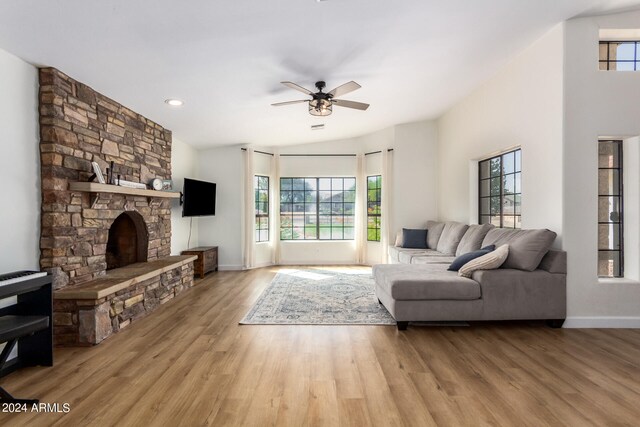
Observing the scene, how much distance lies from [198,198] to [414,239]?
3.95 meters

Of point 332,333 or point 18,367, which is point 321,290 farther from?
point 18,367

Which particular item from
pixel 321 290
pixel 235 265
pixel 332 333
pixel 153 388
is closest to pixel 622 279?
pixel 332 333

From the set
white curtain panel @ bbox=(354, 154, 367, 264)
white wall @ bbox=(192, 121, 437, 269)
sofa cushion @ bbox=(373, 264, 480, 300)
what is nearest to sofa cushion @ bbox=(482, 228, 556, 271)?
sofa cushion @ bbox=(373, 264, 480, 300)

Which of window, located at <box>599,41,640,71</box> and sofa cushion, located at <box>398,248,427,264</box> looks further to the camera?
sofa cushion, located at <box>398,248,427,264</box>

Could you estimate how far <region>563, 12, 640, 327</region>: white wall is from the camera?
11.1 feet

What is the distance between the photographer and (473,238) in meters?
4.64

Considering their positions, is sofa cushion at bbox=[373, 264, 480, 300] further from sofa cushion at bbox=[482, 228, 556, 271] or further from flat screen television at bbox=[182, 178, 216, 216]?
flat screen television at bbox=[182, 178, 216, 216]

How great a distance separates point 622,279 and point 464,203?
2433 millimetres

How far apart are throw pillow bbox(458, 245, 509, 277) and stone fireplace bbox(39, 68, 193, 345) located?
3.45 m

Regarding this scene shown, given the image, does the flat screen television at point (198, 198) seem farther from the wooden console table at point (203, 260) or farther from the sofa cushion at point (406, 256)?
the sofa cushion at point (406, 256)

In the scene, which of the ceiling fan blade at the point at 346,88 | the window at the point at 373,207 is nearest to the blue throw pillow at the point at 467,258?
the ceiling fan blade at the point at 346,88

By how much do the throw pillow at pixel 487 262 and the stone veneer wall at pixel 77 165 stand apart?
382 centimetres

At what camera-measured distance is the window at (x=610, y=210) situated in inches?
140

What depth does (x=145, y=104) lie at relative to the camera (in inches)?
164
